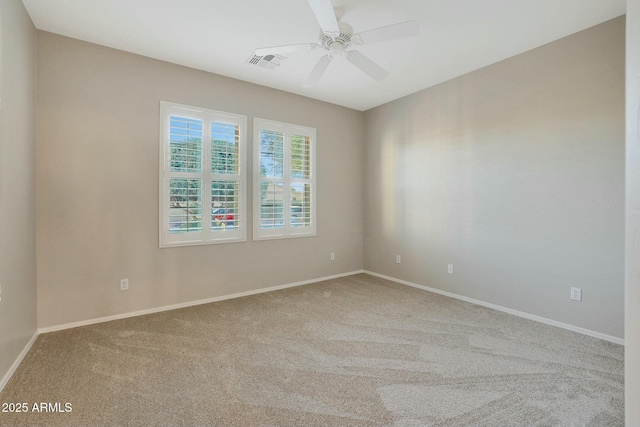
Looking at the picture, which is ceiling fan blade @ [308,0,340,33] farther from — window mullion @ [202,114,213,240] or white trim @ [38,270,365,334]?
white trim @ [38,270,365,334]

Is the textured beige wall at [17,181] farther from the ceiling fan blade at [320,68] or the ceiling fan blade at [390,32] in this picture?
the ceiling fan blade at [390,32]

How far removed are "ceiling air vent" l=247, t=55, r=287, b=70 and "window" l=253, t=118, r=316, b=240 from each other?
2.82 feet

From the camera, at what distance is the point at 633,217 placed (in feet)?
4.25

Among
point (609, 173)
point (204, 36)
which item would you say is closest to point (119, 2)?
point (204, 36)

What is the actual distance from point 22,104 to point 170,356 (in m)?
2.30

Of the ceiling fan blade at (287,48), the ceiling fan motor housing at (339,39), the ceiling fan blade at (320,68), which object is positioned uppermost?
the ceiling fan motor housing at (339,39)

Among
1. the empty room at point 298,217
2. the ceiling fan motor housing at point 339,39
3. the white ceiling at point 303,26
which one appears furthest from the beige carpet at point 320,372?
the white ceiling at point 303,26

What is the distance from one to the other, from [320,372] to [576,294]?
100 inches

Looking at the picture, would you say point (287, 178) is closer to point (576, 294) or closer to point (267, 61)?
point (267, 61)

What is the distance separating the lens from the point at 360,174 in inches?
202

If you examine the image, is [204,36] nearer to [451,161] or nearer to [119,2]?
[119,2]

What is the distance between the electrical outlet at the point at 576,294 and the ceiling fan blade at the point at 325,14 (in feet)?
10.4

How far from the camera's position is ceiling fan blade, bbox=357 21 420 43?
202cm

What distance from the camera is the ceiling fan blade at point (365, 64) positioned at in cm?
246
